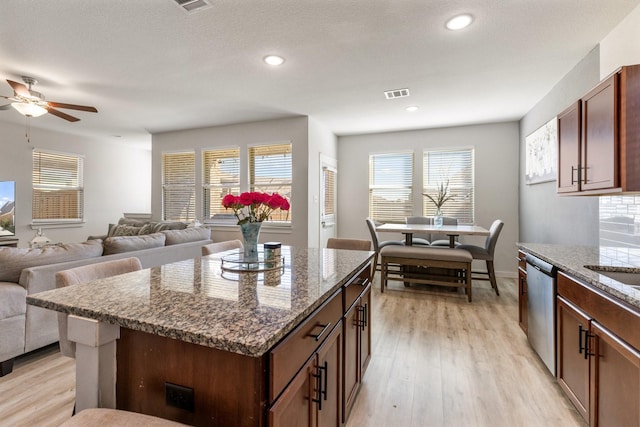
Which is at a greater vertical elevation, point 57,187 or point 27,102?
point 27,102

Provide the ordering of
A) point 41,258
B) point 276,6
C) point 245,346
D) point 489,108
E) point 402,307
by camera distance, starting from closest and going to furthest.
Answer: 1. point 245,346
2. point 276,6
3. point 41,258
4. point 402,307
5. point 489,108

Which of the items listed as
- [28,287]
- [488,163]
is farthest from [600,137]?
[28,287]

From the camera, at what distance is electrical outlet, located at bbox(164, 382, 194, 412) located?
91 centimetres

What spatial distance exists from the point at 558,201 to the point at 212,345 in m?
3.98

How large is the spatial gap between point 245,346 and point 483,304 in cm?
380

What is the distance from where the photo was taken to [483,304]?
373cm

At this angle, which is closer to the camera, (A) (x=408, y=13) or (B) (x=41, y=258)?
(A) (x=408, y=13)

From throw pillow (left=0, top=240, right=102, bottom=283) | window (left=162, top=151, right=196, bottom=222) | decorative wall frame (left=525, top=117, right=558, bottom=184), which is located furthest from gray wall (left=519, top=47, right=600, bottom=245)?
window (left=162, top=151, right=196, bottom=222)

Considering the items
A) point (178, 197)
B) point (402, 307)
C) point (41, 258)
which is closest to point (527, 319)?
point (402, 307)

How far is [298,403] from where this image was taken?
3.25 feet

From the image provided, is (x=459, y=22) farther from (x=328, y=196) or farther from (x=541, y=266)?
(x=328, y=196)

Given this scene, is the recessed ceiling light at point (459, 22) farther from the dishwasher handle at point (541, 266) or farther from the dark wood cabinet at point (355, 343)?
the dark wood cabinet at point (355, 343)

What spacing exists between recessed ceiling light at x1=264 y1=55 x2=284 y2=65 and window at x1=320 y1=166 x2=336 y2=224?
252cm

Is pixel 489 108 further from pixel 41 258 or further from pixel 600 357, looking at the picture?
pixel 41 258
